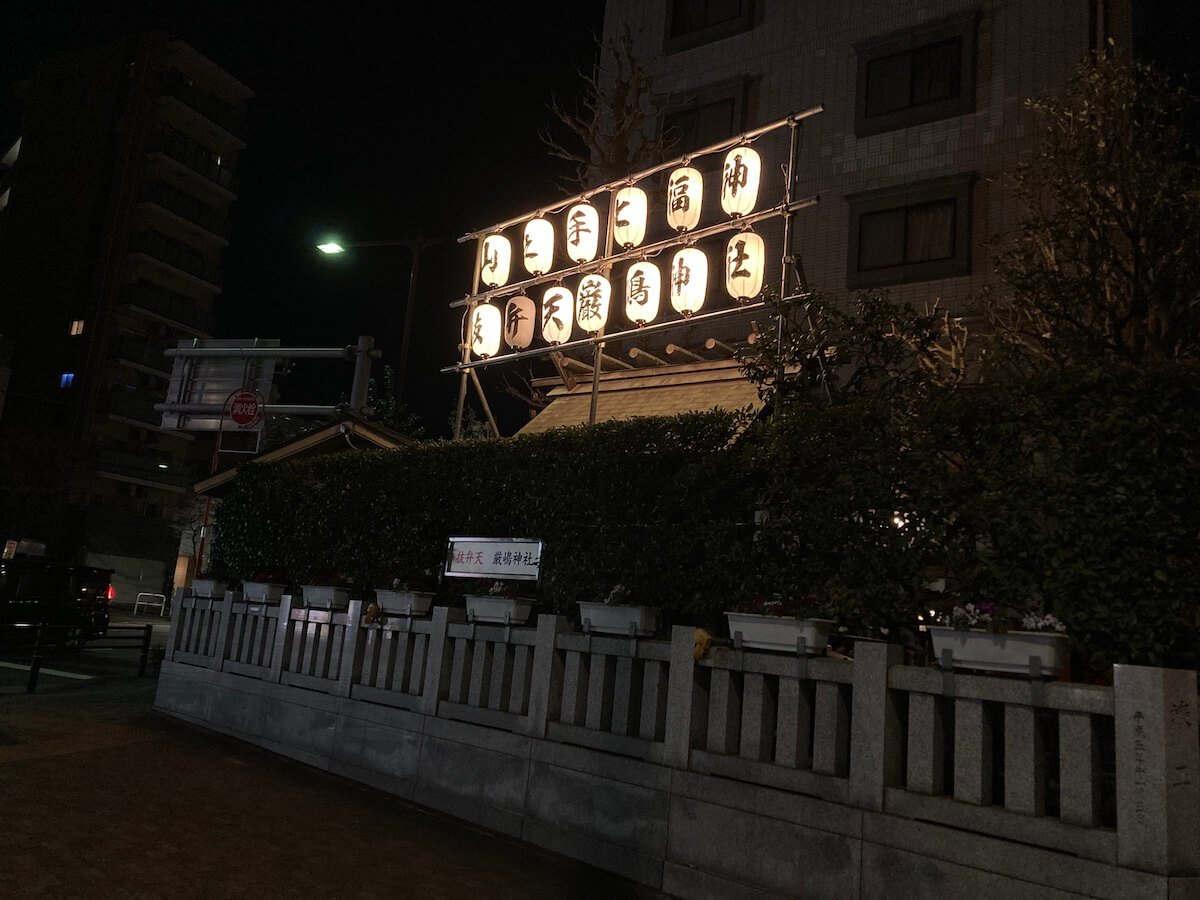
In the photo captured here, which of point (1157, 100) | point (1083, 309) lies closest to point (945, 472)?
point (1083, 309)

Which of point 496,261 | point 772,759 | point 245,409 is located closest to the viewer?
point 772,759

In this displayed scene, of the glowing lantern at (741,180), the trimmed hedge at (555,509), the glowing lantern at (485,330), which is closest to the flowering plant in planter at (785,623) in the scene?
the trimmed hedge at (555,509)

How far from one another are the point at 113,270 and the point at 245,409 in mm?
34968

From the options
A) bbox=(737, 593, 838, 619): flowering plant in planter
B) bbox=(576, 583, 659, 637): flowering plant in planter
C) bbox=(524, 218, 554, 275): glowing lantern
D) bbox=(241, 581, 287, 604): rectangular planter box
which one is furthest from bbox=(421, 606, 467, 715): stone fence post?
bbox=(524, 218, 554, 275): glowing lantern

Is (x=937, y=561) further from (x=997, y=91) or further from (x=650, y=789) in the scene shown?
(x=997, y=91)

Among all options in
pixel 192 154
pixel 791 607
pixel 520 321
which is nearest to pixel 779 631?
pixel 791 607

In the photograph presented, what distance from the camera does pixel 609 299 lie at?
1501 cm

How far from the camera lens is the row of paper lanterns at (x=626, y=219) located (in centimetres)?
1404

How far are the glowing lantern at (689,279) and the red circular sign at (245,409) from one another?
1093 centimetres

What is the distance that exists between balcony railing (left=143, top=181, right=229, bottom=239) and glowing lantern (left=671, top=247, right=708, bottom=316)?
44787 millimetres

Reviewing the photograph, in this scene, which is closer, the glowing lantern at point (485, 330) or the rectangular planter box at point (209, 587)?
the rectangular planter box at point (209, 587)

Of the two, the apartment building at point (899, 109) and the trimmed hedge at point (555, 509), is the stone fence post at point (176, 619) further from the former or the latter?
the apartment building at point (899, 109)

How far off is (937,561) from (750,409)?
2653mm

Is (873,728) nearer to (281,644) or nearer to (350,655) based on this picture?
(350,655)
